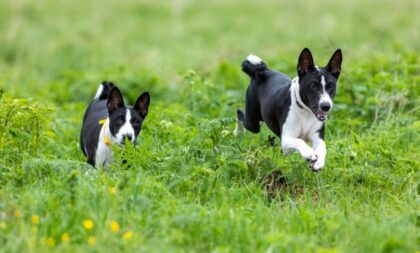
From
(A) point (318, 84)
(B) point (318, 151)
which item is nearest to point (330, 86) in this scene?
(A) point (318, 84)

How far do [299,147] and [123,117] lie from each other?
1.63 meters

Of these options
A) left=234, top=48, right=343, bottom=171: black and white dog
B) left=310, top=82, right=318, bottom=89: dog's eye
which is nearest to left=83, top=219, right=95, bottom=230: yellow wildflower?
left=234, top=48, right=343, bottom=171: black and white dog

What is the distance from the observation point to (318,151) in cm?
720

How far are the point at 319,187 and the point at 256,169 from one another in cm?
59

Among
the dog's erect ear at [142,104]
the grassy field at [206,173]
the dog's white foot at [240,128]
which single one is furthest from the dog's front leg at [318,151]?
the dog's erect ear at [142,104]

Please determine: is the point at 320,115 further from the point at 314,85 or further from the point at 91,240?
the point at 91,240

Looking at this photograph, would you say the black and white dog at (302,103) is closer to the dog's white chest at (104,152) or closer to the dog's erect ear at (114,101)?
the dog's erect ear at (114,101)

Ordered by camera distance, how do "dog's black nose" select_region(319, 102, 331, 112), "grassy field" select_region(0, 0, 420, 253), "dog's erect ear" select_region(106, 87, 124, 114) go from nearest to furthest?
1. "grassy field" select_region(0, 0, 420, 253)
2. "dog's black nose" select_region(319, 102, 331, 112)
3. "dog's erect ear" select_region(106, 87, 124, 114)

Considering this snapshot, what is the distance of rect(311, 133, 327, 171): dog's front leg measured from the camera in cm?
702

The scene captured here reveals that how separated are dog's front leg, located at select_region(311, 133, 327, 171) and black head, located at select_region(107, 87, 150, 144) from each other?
5.29ft

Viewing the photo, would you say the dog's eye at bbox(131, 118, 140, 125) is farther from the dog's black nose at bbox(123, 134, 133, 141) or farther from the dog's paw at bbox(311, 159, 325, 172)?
the dog's paw at bbox(311, 159, 325, 172)

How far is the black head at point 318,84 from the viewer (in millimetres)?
6988

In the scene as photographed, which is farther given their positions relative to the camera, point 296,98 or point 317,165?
→ point 296,98

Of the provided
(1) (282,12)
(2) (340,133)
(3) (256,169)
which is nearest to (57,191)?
(3) (256,169)
